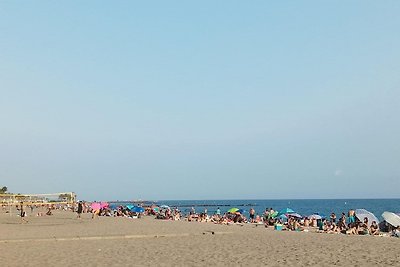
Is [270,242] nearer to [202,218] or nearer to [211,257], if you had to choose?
[211,257]

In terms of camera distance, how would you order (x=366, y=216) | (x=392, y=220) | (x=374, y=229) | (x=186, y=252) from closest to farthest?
(x=186, y=252), (x=374, y=229), (x=392, y=220), (x=366, y=216)

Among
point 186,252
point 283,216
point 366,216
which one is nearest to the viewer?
point 186,252

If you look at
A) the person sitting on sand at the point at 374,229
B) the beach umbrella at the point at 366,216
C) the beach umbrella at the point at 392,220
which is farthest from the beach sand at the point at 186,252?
the beach umbrella at the point at 366,216

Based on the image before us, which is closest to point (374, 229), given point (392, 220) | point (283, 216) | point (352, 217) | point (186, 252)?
point (392, 220)

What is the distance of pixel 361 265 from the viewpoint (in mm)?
11266

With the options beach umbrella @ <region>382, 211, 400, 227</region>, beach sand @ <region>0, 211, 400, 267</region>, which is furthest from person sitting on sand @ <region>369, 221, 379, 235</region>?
beach sand @ <region>0, 211, 400, 267</region>

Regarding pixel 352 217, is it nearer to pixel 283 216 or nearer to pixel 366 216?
pixel 366 216

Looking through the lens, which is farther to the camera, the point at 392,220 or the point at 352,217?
the point at 352,217

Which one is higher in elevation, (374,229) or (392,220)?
(392,220)

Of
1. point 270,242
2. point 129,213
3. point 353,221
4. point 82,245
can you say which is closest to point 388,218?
point 353,221

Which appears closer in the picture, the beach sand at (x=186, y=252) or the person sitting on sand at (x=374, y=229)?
the beach sand at (x=186, y=252)

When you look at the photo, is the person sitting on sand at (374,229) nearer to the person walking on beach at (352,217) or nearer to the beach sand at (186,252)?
the person walking on beach at (352,217)

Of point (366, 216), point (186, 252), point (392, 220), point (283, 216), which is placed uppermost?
point (366, 216)

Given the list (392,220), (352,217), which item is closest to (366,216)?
(352,217)
